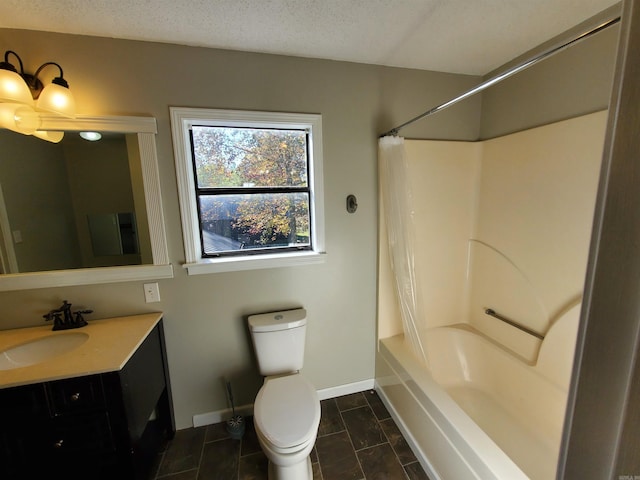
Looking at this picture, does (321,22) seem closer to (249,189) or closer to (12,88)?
(249,189)

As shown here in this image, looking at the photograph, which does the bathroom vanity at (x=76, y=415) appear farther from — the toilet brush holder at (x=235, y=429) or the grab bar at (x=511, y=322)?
the grab bar at (x=511, y=322)

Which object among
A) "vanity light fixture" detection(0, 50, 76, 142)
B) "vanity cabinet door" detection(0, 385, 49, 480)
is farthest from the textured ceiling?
"vanity cabinet door" detection(0, 385, 49, 480)

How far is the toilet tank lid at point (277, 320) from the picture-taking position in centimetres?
162

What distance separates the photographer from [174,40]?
142 centimetres

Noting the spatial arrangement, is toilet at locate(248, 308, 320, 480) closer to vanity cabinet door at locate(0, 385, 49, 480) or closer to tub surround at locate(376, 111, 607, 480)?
tub surround at locate(376, 111, 607, 480)

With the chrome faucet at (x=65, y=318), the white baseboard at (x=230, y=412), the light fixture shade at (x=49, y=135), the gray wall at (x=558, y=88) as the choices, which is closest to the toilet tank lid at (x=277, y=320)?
the white baseboard at (x=230, y=412)

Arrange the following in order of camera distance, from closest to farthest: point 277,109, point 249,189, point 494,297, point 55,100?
1. point 55,100
2. point 277,109
3. point 249,189
4. point 494,297

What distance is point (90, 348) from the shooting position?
124 cm

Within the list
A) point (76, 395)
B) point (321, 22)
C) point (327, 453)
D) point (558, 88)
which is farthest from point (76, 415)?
point (558, 88)

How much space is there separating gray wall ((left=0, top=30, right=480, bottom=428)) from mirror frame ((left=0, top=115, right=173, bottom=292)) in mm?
44

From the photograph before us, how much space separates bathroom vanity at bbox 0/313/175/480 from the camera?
1073mm

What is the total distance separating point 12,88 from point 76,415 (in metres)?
1.45

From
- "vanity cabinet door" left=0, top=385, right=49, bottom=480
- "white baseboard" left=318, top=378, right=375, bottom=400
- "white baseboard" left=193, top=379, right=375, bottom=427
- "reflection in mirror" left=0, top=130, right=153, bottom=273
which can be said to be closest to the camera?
"vanity cabinet door" left=0, top=385, right=49, bottom=480

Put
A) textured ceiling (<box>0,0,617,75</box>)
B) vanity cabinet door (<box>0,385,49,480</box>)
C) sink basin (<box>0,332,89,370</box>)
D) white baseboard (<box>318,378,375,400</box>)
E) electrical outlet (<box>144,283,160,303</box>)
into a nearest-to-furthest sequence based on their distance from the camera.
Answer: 1. vanity cabinet door (<box>0,385,49,480</box>)
2. textured ceiling (<box>0,0,617,75</box>)
3. sink basin (<box>0,332,89,370</box>)
4. electrical outlet (<box>144,283,160,303</box>)
5. white baseboard (<box>318,378,375,400</box>)
